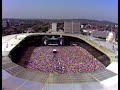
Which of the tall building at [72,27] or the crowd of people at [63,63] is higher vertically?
the tall building at [72,27]

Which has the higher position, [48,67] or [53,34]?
[53,34]

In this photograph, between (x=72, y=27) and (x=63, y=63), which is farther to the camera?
(x=72, y=27)

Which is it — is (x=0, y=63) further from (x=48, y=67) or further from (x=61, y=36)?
(x=61, y=36)

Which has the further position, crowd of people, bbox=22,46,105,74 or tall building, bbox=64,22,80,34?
tall building, bbox=64,22,80,34

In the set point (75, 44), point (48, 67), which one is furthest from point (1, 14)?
point (75, 44)

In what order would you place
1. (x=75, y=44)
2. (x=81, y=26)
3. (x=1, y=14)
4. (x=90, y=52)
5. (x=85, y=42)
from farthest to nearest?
(x=81, y=26)
(x=75, y=44)
(x=85, y=42)
(x=90, y=52)
(x=1, y=14)

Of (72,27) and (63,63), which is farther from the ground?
(72,27)

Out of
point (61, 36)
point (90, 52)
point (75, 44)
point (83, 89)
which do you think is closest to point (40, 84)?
point (83, 89)

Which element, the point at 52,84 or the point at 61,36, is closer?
the point at 52,84

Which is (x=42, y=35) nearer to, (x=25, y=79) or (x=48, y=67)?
(x=48, y=67)

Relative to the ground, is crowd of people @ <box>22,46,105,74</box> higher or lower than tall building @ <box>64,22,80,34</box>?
lower

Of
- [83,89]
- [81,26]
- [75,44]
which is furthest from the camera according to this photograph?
[81,26]
